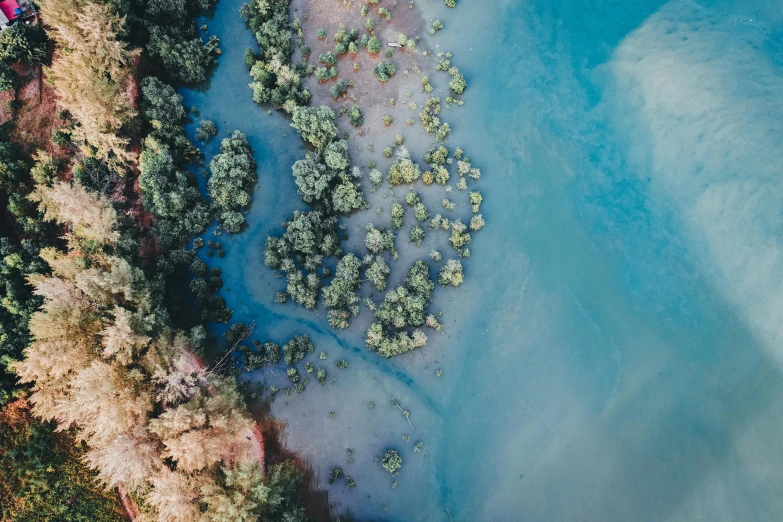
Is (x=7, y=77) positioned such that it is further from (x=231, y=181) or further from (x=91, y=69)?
(x=231, y=181)

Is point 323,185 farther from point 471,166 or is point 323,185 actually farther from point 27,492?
point 27,492

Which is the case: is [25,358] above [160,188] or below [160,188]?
below

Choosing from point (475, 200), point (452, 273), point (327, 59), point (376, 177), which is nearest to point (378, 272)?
point (452, 273)

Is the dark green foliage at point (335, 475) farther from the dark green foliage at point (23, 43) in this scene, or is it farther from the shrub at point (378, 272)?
the dark green foliage at point (23, 43)

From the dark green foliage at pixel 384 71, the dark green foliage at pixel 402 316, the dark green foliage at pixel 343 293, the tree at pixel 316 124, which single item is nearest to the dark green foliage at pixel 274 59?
the tree at pixel 316 124

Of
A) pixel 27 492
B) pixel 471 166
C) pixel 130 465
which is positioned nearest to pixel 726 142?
pixel 471 166

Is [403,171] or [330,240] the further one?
[403,171]

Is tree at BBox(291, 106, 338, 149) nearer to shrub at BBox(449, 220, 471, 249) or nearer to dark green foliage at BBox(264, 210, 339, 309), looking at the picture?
dark green foliage at BBox(264, 210, 339, 309)
